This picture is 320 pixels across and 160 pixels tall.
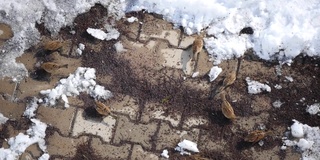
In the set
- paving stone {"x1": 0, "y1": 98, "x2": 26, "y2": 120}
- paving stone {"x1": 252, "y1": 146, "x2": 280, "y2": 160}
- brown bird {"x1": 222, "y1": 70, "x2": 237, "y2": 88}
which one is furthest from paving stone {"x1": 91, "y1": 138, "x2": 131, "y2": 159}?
paving stone {"x1": 252, "y1": 146, "x2": 280, "y2": 160}

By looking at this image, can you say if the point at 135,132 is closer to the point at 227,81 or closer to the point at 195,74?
the point at 195,74

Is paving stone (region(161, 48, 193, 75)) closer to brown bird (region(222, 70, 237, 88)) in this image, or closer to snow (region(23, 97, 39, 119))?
brown bird (region(222, 70, 237, 88))

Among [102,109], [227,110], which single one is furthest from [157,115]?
[227,110]

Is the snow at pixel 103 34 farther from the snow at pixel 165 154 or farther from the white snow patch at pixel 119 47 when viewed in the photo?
the snow at pixel 165 154

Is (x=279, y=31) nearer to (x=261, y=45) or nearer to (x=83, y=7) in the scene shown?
(x=261, y=45)

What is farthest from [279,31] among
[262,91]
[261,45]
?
[262,91]

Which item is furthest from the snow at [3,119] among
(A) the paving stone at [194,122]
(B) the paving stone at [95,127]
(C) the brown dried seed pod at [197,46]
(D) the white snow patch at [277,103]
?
(D) the white snow patch at [277,103]
